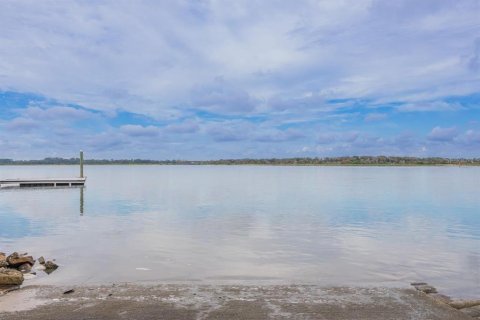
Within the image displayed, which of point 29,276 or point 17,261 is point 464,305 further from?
point 17,261

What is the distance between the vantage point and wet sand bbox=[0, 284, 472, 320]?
1109cm

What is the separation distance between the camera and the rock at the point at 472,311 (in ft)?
37.1

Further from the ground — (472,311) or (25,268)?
(472,311)

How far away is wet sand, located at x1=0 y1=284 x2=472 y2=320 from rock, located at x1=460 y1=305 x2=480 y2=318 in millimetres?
284

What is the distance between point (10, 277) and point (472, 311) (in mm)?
13140

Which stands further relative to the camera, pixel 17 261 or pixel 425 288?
pixel 17 261

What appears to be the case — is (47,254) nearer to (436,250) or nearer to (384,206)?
(436,250)

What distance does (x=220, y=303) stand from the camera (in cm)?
1220

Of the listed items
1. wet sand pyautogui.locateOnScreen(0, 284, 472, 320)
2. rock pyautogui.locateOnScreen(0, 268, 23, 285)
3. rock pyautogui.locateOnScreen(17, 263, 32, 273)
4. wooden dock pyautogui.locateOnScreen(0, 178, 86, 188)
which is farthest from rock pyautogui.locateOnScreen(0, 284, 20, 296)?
wooden dock pyautogui.locateOnScreen(0, 178, 86, 188)

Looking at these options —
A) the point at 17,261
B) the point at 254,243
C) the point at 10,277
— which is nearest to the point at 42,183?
the point at 254,243

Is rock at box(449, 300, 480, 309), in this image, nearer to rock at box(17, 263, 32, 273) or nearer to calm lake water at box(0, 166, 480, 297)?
calm lake water at box(0, 166, 480, 297)

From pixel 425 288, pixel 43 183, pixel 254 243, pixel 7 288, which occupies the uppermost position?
pixel 43 183

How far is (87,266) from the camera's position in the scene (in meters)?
18.8

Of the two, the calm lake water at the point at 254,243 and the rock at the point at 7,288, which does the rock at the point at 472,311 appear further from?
the rock at the point at 7,288
